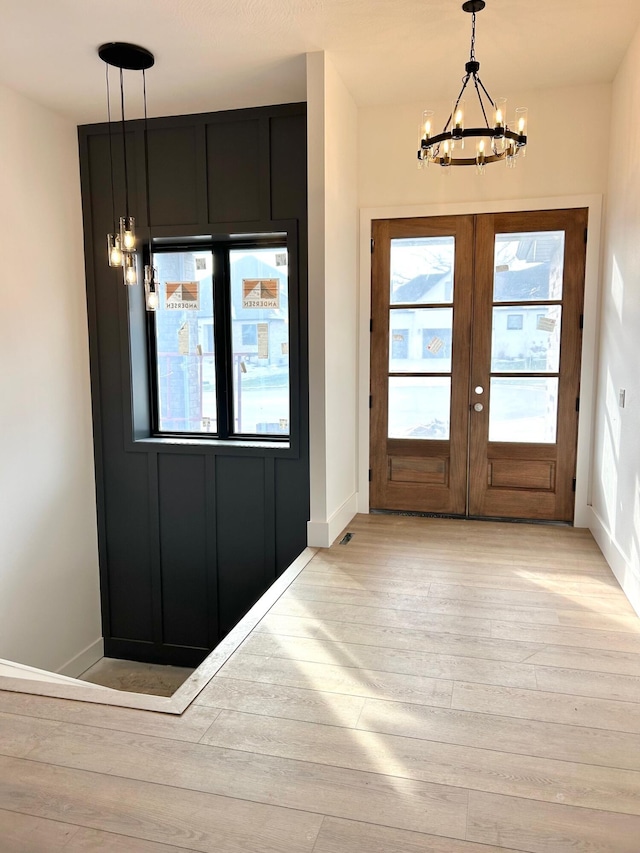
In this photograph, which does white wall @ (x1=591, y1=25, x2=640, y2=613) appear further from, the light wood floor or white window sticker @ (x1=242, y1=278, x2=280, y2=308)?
white window sticker @ (x1=242, y1=278, x2=280, y2=308)

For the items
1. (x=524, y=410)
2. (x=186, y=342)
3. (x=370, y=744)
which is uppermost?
(x=186, y=342)

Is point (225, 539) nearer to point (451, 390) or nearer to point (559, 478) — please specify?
point (451, 390)

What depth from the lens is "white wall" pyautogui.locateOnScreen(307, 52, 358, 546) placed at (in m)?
3.62

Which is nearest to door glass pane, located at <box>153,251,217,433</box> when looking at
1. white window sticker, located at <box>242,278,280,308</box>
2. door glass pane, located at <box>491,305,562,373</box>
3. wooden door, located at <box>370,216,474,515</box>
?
white window sticker, located at <box>242,278,280,308</box>

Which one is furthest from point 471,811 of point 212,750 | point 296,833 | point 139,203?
point 139,203

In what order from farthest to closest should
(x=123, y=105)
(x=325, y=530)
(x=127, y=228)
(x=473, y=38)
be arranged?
(x=123, y=105) → (x=325, y=530) → (x=473, y=38) → (x=127, y=228)

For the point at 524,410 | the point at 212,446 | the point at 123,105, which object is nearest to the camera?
the point at 123,105

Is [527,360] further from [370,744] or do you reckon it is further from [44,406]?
[44,406]

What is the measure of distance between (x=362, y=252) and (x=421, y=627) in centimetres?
272

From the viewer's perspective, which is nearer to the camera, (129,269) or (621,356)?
(129,269)

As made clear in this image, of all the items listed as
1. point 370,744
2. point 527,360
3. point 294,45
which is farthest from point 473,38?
point 370,744

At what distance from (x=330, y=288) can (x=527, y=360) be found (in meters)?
1.50

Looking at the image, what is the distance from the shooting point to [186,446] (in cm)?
466

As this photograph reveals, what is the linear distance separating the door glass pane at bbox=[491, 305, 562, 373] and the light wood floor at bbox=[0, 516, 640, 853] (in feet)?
5.64
